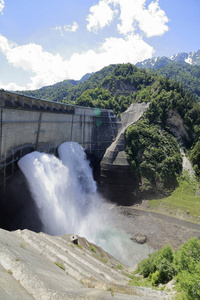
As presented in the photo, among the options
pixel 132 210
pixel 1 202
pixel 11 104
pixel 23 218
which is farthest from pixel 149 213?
pixel 11 104

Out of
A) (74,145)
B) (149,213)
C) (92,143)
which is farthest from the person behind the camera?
(92,143)

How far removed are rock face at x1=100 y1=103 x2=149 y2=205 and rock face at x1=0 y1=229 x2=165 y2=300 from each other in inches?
750

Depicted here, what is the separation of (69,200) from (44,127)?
11388 millimetres

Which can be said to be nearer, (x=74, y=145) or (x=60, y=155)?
(x=60, y=155)

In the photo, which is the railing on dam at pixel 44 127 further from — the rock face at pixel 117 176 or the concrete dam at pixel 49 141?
the rock face at pixel 117 176

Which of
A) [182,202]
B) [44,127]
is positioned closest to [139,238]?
[182,202]

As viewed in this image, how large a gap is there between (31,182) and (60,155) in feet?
33.3

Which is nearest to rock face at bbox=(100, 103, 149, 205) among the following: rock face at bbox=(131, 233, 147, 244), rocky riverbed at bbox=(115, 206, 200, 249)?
rocky riverbed at bbox=(115, 206, 200, 249)

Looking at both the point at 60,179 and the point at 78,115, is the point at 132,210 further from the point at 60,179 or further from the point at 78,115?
the point at 78,115

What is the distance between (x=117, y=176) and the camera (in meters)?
36.0

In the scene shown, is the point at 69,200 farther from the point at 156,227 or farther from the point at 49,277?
the point at 49,277

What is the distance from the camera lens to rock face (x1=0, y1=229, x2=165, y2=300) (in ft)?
22.7

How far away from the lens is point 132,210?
3186 cm

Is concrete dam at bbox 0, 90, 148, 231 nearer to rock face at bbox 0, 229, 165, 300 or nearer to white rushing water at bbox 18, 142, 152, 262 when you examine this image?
white rushing water at bbox 18, 142, 152, 262
